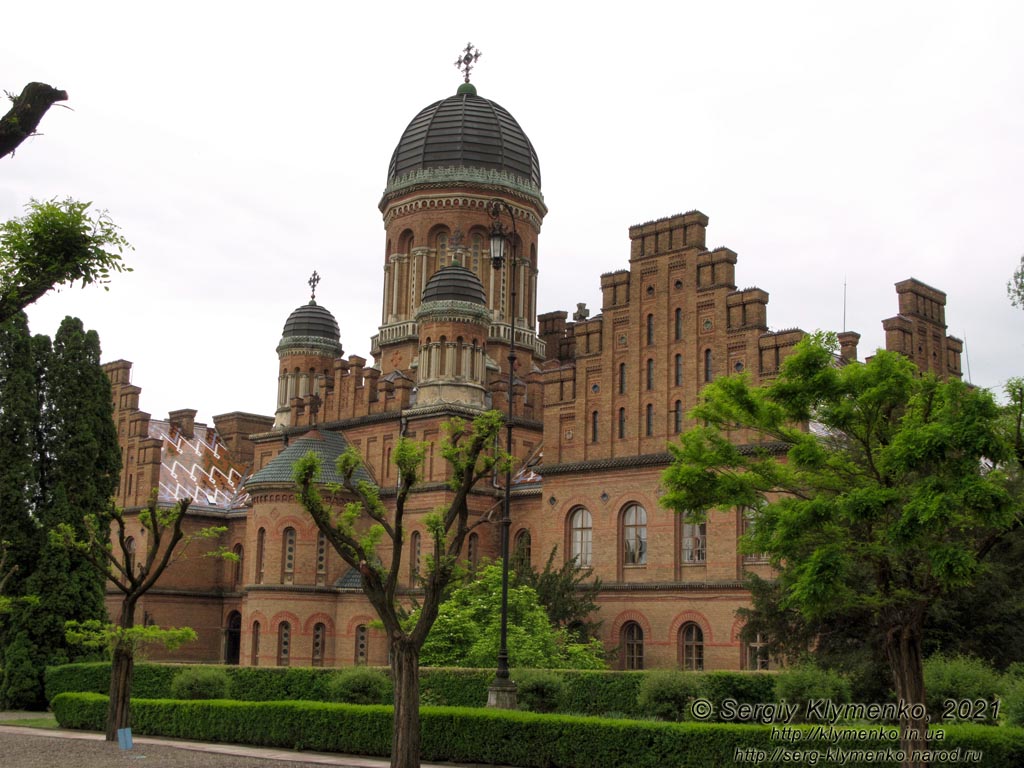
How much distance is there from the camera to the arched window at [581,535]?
45.0 meters

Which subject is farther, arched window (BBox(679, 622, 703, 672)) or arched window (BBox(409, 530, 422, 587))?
arched window (BBox(409, 530, 422, 587))

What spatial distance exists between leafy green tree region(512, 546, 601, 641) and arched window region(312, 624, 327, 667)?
11651 millimetres

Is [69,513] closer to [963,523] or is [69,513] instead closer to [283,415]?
[283,415]

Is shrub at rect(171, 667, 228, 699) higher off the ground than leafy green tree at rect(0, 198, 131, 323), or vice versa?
leafy green tree at rect(0, 198, 131, 323)

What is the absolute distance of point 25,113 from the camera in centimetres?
1169

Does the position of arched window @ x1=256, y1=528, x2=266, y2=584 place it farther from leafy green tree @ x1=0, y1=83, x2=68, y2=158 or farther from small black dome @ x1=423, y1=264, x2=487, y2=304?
leafy green tree @ x1=0, y1=83, x2=68, y2=158

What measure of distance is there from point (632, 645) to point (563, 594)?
397 centimetres

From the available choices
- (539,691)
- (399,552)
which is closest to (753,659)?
(539,691)

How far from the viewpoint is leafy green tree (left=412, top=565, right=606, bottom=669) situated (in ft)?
122

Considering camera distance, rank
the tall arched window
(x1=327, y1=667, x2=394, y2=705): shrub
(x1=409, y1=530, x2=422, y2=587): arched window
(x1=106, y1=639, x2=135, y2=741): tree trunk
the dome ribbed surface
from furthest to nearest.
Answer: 1. the tall arched window
2. the dome ribbed surface
3. (x1=409, y1=530, x2=422, y2=587): arched window
4. (x1=327, y1=667, x2=394, y2=705): shrub
5. (x1=106, y1=639, x2=135, y2=741): tree trunk

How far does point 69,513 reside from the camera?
42.2 meters

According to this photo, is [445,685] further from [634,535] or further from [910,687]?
[910,687]

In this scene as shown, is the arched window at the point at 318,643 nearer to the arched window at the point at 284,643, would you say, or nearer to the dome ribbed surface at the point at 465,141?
the arched window at the point at 284,643

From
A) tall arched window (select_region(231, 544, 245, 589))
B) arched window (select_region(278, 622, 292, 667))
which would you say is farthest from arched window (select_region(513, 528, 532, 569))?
tall arched window (select_region(231, 544, 245, 589))
